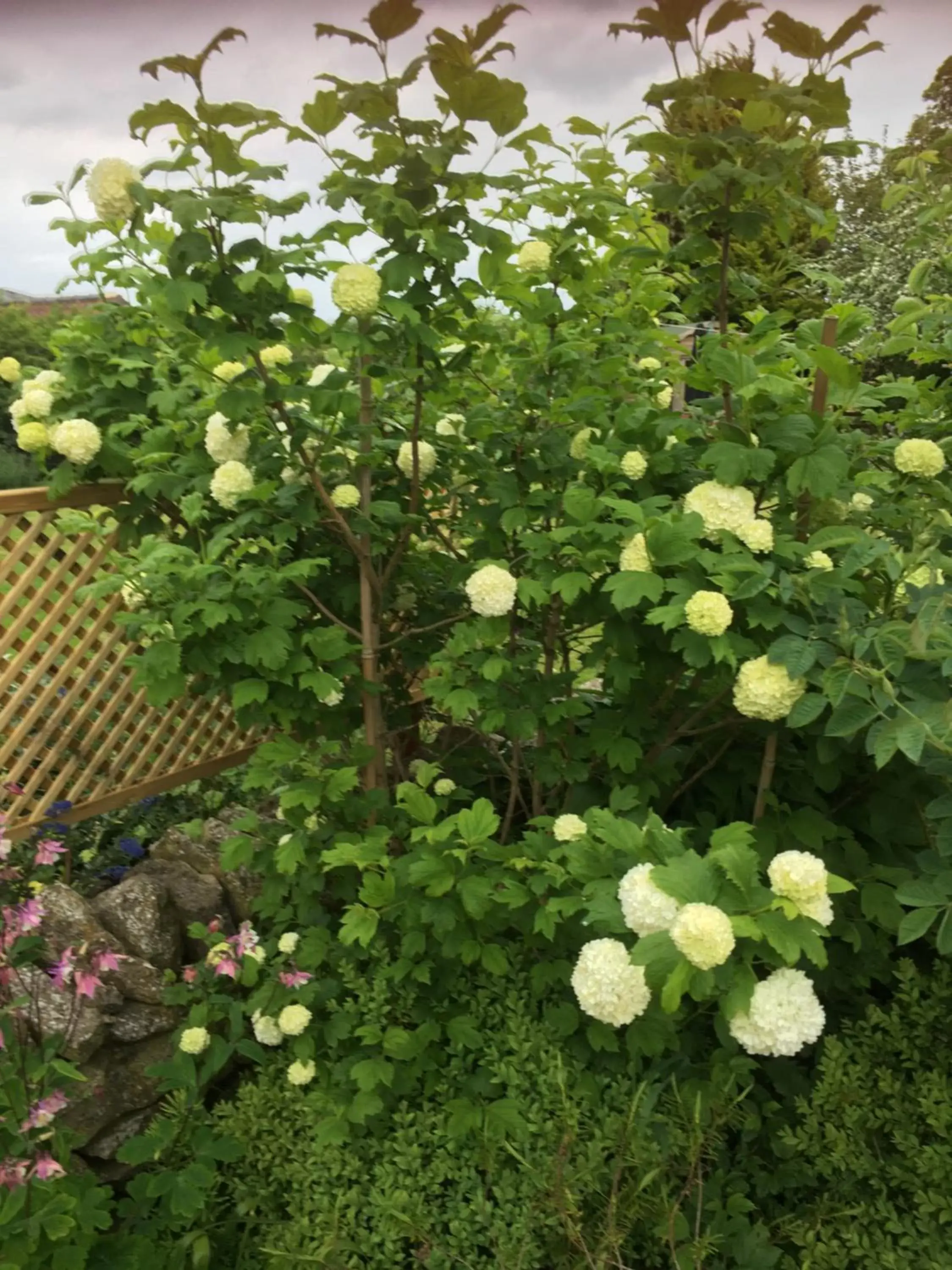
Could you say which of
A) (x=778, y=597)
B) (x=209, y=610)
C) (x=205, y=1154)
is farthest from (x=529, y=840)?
(x=205, y=1154)

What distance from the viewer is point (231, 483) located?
158 centimetres

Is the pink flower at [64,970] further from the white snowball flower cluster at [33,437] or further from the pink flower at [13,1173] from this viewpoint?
the white snowball flower cluster at [33,437]

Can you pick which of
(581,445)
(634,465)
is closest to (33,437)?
(581,445)

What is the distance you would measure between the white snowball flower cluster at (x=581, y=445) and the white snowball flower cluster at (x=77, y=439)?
107 cm

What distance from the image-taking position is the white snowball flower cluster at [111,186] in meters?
1.25

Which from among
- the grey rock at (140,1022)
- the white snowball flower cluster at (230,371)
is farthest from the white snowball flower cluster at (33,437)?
the grey rock at (140,1022)

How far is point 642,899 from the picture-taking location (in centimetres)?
100

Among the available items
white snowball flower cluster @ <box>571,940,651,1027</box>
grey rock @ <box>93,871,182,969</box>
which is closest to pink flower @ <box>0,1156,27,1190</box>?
grey rock @ <box>93,871,182,969</box>

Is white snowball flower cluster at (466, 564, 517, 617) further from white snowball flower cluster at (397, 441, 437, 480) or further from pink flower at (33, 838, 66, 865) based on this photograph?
pink flower at (33, 838, 66, 865)

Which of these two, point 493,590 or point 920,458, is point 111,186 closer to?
point 493,590

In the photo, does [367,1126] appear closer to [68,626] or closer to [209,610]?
[209,610]

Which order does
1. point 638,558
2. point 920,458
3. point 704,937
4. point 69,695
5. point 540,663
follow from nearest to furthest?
point 704,937 → point 638,558 → point 920,458 → point 540,663 → point 69,695

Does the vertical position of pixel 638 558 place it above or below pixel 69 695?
above

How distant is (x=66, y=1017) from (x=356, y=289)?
1.53 meters
